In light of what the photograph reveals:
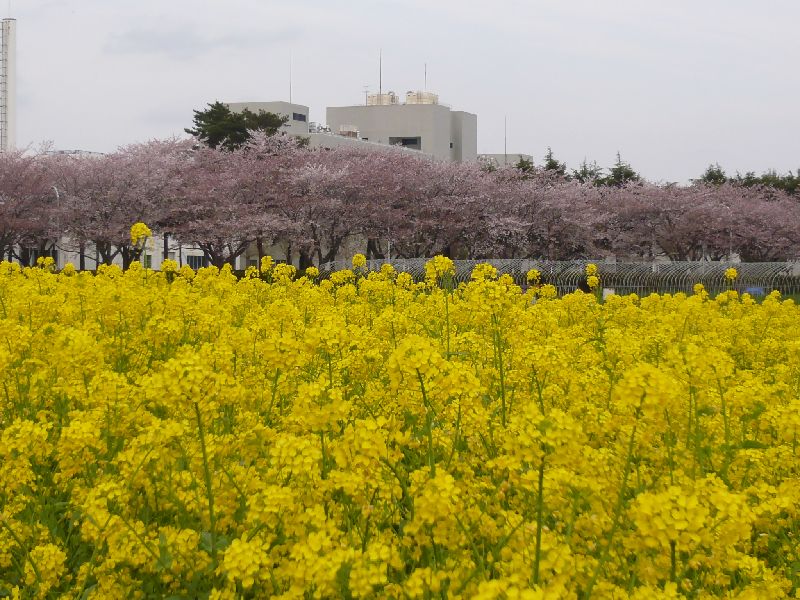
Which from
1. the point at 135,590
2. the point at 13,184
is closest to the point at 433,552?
the point at 135,590

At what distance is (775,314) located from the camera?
9641mm

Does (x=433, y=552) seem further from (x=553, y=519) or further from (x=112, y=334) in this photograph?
(x=112, y=334)

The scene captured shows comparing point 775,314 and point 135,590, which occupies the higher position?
point 775,314

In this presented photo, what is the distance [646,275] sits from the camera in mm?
22625

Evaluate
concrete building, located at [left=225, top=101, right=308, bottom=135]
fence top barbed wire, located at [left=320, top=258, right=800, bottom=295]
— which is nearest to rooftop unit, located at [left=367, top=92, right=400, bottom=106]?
concrete building, located at [left=225, top=101, right=308, bottom=135]

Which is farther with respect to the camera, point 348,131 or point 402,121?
point 402,121

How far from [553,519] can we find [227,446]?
4.35 ft

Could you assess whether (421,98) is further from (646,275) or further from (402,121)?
(646,275)

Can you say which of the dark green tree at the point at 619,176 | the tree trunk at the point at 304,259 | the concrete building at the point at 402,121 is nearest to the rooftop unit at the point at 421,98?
the concrete building at the point at 402,121

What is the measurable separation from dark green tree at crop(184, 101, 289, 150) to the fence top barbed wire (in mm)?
21564

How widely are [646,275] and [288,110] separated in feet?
169

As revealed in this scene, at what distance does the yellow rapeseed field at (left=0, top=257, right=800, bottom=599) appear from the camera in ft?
7.85

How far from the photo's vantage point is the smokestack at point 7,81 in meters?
72.9

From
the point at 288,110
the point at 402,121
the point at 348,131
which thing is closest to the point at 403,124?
the point at 402,121
